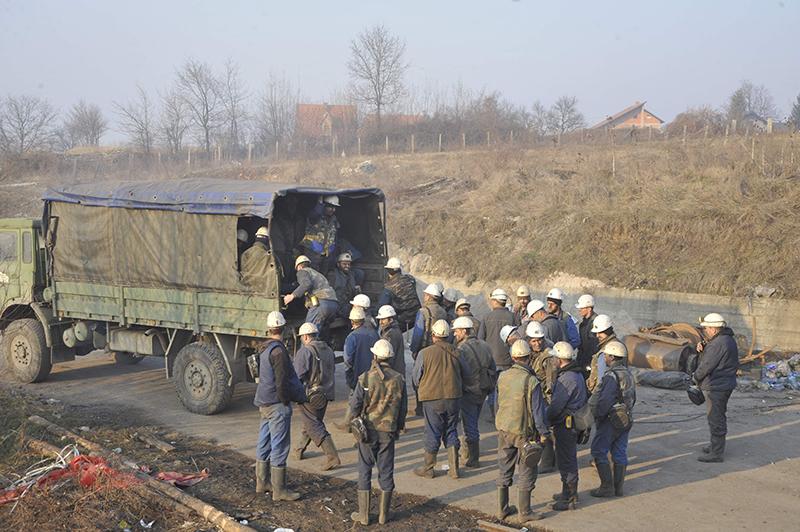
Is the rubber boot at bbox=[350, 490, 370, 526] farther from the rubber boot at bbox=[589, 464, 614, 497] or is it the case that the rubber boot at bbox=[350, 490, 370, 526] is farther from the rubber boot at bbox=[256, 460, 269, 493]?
the rubber boot at bbox=[589, 464, 614, 497]

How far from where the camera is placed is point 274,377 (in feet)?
25.1

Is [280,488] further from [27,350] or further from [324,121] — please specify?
[324,121]

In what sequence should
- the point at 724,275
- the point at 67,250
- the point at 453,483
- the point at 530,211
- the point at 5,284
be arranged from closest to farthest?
the point at 453,483 → the point at 67,250 → the point at 5,284 → the point at 724,275 → the point at 530,211

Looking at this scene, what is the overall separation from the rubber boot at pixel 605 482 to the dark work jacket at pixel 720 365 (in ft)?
6.49

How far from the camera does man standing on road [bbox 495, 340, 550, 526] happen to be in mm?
6984

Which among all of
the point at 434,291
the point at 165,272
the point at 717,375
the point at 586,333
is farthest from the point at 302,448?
the point at 717,375

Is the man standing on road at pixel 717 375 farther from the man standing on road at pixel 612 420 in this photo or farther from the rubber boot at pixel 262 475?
the rubber boot at pixel 262 475

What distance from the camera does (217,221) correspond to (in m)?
10.8

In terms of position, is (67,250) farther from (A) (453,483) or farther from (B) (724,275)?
(B) (724,275)

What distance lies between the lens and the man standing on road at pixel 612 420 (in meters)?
7.69

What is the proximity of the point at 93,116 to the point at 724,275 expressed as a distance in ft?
189

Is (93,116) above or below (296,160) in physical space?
above

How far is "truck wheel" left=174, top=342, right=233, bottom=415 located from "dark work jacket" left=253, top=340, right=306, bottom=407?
311 cm

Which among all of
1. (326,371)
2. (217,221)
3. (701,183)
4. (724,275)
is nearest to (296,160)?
(701,183)
